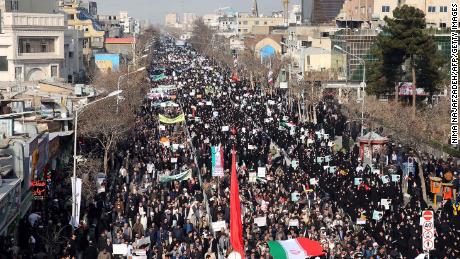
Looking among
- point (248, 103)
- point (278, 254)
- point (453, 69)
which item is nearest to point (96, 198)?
point (278, 254)

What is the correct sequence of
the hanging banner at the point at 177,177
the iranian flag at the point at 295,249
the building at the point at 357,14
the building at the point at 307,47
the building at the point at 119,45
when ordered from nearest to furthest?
the iranian flag at the point at 295,249
the hanging banner at the point at 177,177
the building at the point at 307,47
the building at the point at 357,14
the building at the point at 119,45

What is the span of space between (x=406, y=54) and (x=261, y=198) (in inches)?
865

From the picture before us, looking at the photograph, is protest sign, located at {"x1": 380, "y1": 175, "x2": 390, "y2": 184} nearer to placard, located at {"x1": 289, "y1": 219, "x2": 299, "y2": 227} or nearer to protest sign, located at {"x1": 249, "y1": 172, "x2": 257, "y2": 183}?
protest sign, located at {"x1": 249, "y1": 172, "x2": 257, "y2": 183}

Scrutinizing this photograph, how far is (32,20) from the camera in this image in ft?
179

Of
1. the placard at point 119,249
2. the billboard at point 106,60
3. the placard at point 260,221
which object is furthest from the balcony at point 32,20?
the placard at point 119,249

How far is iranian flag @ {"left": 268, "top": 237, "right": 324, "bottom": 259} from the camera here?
1830cm

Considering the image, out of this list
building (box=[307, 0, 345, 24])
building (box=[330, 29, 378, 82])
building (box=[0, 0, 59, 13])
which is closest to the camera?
building (box=[0, 0, 59, 13])

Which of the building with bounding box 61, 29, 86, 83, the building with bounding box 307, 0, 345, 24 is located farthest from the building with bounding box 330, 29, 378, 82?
the building with bounding box 307, 0, 345, 24

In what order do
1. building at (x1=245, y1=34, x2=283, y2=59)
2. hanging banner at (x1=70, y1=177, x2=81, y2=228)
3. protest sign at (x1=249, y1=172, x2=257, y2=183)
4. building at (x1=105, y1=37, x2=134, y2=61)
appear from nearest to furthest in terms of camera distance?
hanging banner at (x1=70, y1=177, x2=81, y2=228) → protest sign at (x1=249, y1=172, x2=257, y2=183) → building at (x1=245, y1=34, x2=283, y2=59) → building at (x1=105, y1=37, x2=134, y2=61)

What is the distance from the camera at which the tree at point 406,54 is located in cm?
4288

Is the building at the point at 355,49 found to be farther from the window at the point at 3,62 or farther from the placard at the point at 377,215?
the placard at the point at 377,215

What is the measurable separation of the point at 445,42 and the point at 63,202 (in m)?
41.4

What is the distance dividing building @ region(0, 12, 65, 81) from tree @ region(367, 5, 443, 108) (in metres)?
20.5

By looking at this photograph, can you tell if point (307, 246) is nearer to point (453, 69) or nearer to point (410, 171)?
point (410, 171)
